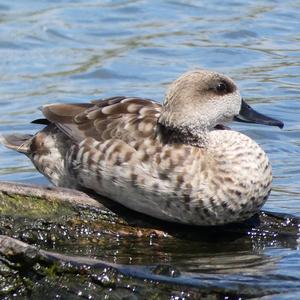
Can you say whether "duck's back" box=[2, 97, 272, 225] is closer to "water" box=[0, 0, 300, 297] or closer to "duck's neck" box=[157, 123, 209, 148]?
"duck's neck" box=[157, 123, 209, 148]

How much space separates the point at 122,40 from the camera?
1398 cm

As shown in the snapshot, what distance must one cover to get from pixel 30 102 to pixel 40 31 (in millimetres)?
2987

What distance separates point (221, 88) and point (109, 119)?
0.74 metres

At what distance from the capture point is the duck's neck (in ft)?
22.9

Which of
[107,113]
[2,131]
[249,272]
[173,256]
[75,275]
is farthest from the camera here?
[2,131]

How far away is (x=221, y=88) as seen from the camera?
7066 mm

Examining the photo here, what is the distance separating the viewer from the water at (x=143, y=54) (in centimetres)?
1115

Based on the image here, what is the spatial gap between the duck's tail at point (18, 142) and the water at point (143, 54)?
1.38 meters

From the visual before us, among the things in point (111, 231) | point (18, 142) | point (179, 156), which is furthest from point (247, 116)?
point (18, 142)

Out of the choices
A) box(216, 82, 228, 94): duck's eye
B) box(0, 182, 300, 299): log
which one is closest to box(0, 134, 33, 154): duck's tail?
box(0, 182, 300, 299): log

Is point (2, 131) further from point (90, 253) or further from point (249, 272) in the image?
point (249, 272)

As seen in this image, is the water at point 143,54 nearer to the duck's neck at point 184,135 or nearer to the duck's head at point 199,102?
the duck's head at point 199,102

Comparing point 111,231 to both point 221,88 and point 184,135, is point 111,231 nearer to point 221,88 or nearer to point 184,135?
point 184,135

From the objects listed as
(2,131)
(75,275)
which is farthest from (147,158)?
(2,131)
